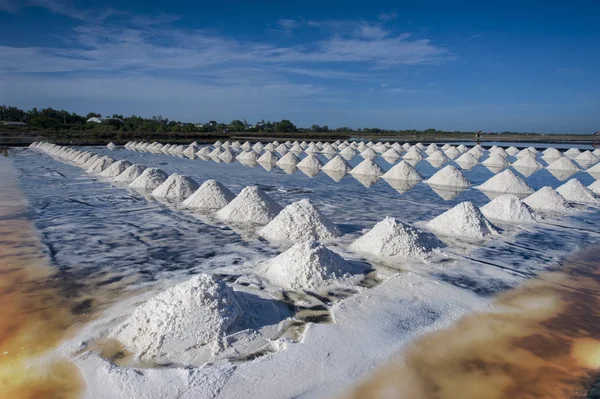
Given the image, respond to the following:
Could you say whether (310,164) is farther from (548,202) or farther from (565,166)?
(565,166)

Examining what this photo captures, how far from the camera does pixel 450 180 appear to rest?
26.1 ft

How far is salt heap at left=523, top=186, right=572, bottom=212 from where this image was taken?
570 cm

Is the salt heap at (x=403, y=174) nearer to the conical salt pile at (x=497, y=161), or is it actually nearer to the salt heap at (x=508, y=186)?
the salt heap at (x=508, y=186)

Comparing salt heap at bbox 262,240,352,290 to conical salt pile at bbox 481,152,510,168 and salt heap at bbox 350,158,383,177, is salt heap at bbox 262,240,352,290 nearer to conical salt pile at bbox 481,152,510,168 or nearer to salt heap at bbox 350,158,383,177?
salt heap at bbox 350,158,383,177

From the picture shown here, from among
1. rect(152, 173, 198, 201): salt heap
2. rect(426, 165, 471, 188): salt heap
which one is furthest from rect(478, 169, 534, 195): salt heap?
rect(152, 173, 198, 201): salt heap

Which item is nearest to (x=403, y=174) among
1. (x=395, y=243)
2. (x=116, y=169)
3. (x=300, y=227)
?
(x=300, y=227)

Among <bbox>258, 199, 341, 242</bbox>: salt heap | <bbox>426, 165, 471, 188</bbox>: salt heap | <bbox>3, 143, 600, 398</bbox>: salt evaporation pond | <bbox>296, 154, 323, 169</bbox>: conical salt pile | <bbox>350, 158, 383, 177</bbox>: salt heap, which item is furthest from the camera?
<bbox>296, 154, 323, 169</bbox>: conical salt pile

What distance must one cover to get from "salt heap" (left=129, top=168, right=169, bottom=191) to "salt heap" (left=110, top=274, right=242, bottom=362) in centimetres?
479

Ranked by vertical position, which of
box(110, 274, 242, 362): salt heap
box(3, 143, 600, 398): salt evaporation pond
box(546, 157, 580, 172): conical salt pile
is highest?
box(546, 157, 580, 172): conical salt pile

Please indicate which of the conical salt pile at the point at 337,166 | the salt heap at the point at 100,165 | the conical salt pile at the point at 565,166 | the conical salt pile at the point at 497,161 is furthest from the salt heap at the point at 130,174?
the conical salt pile at the point at 565,166

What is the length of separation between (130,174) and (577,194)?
7.42 metres

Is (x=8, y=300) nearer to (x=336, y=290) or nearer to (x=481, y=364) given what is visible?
(x=336, y=290)

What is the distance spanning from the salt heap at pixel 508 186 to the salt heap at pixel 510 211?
2.36m

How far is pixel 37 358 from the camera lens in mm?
1930
